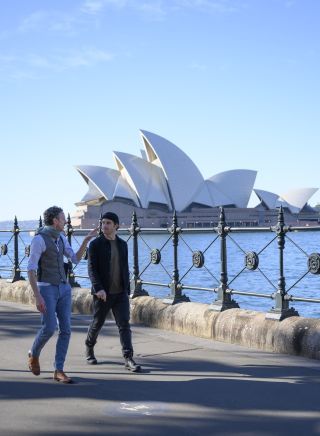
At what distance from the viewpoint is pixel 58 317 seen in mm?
5977

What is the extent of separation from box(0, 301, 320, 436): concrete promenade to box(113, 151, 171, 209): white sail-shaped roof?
74562mm

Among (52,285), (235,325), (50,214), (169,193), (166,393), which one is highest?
(169,193)

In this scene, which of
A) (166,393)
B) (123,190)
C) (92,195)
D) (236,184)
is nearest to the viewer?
(166,393)

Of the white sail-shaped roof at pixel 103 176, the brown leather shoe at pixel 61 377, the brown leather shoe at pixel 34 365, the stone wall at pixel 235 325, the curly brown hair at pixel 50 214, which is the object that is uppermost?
the white sail-shaped roof at pixel 103 176

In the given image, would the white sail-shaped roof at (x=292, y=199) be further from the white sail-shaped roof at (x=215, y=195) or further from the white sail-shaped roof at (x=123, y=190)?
the white sail-shaped roof at (x=123, y=190)

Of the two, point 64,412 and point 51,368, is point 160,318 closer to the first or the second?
point 51,368

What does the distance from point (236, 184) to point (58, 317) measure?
300 feet

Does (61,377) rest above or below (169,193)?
below

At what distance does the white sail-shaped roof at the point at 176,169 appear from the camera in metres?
79.4

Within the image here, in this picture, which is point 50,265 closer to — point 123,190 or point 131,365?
point 131,365

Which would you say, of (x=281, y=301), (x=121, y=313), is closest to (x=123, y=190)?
(x=281, y=301)

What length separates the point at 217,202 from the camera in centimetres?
9619

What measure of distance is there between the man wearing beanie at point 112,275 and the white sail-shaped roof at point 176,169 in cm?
7186

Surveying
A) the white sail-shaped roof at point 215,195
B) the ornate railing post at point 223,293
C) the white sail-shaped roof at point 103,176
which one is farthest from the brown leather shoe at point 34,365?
the white sail-shaped roof at point 215,195
